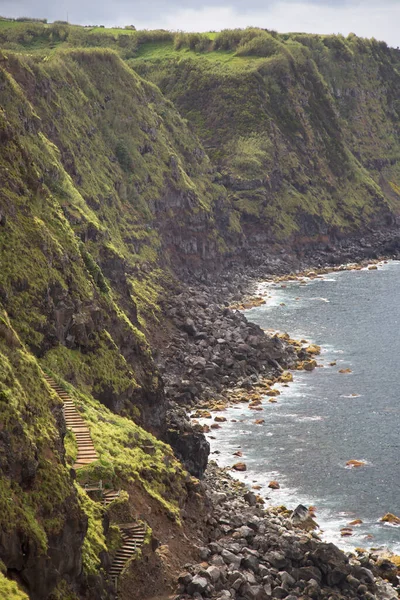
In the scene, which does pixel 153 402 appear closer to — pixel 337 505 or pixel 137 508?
pixel 337 505

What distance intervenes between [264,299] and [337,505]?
7088 centimetres

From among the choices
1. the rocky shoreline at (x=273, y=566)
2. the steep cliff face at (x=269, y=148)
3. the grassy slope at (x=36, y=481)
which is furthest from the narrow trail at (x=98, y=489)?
the steep cliff face at (x=269, y=148)

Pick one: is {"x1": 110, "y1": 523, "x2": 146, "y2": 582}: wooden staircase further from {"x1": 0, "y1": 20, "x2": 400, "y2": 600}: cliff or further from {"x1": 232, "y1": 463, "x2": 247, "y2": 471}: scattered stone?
{"x1": 232, "y1": 463, "x2": 247, "y2": 471}: scattered stone

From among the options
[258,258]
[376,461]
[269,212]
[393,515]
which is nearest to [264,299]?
[258,258]

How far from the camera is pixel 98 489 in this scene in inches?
1839

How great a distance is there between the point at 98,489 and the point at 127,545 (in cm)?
307

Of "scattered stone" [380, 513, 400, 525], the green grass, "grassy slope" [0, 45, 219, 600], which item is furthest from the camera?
"scattered stone" [380, 513, 400, 525]

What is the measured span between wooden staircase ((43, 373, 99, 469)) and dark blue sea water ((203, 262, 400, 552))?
1830cm

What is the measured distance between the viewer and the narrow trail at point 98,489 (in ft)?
146

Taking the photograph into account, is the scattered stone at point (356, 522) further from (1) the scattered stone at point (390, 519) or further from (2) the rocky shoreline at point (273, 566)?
(2) the rocky shoreline at point (273, 566)

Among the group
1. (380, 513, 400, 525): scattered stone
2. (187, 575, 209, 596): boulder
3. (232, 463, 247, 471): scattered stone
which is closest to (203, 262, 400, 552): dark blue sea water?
(380, 513, 400, 525): scattered stone

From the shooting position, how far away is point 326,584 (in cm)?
4997

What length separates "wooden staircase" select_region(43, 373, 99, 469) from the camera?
48.2m

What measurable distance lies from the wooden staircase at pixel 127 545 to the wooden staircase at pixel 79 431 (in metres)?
3.94
